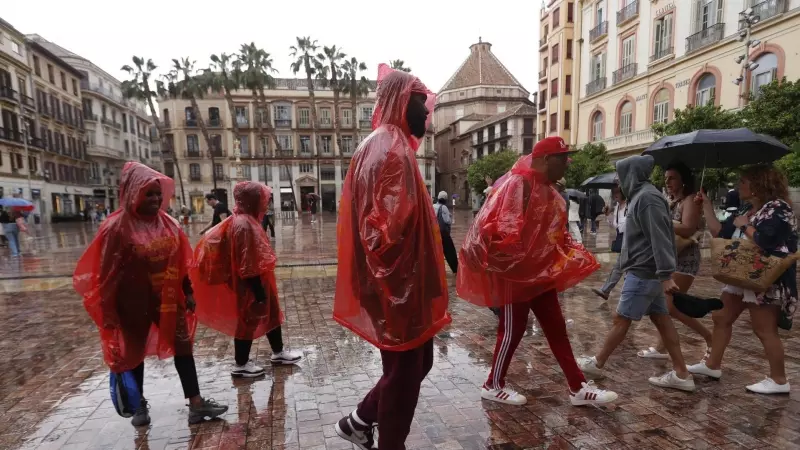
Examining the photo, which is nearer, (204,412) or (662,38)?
(204,412)

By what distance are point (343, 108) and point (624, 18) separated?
33925 mm

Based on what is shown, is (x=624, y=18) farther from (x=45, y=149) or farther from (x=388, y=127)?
(x=45, y=149)

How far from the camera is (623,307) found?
10.4 ft

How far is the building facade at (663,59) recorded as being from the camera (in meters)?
17.4

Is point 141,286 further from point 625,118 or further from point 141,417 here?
point 625,118

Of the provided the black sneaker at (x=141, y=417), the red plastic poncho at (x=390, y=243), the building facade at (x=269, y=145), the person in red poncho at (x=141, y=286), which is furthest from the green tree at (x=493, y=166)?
the red plastic poncho at (x=390, y=243)

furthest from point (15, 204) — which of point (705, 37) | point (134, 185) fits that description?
point (705, 37)

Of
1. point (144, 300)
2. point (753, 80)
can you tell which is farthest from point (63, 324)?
point (753, 80)

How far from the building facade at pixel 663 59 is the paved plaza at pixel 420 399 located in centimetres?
1618

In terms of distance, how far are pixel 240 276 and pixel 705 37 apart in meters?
24.4

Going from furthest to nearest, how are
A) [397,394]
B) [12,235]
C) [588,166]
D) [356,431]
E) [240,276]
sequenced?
[588,166], [12,235], [240,276], [356,431], [397,394]

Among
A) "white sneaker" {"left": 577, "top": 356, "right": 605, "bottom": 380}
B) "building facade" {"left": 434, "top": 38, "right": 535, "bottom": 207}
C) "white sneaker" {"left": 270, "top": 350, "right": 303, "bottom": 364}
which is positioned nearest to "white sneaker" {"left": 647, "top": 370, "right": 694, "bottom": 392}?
"white sneaker" {"left": 577, "top": 356, "right": 605, "bottom": 380}

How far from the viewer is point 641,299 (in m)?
3.10

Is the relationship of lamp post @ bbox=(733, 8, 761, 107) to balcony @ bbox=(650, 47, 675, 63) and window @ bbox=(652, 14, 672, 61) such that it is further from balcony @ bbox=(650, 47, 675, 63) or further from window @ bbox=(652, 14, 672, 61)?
window @ bbox=(652, 14, 672, 61)
